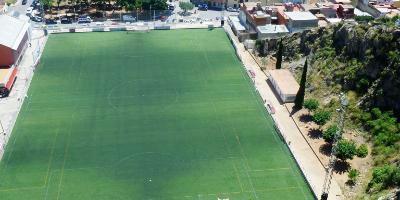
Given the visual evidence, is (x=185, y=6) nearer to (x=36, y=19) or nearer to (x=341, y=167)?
(x=36, y=19)

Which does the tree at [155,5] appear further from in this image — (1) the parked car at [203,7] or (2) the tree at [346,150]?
(2) the tree at [346,150]

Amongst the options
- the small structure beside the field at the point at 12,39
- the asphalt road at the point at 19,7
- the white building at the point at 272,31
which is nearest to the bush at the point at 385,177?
the white building at the point at 272,31

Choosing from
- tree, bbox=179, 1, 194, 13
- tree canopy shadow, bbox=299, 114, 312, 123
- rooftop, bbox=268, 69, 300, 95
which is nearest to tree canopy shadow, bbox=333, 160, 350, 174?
tree canopy shadow, bbox=299, 114, 312, 123

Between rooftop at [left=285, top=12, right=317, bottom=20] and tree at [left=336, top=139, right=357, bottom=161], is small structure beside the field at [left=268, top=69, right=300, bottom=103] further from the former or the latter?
tree at [left=336, top=139, right=357, bottom=161]

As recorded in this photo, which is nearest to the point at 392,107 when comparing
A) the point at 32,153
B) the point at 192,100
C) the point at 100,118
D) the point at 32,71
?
the point at 192,100

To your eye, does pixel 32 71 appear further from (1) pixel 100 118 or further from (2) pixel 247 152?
(2) pixel 247 152

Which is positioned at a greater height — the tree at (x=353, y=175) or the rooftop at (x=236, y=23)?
the rooftop at (x=236, y=23)

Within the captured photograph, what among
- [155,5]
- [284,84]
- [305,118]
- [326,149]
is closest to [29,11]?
[155,5]
